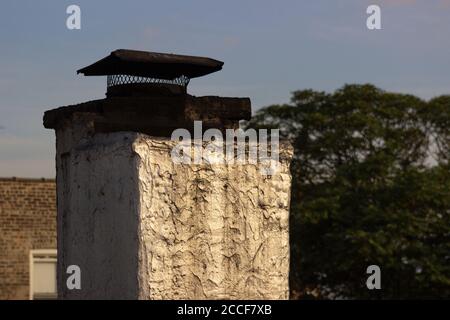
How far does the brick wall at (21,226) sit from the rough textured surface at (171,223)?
75.7ft

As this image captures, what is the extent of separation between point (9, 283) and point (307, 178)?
29.3ft

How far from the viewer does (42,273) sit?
29344mm

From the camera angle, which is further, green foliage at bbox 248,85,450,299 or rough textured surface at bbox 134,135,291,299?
green foliage at bbox 248,85,450,299

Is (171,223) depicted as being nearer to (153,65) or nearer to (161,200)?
(161,200)

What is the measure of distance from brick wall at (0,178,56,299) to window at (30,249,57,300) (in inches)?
8.5

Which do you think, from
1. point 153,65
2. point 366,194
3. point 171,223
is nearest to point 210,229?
point 171,223

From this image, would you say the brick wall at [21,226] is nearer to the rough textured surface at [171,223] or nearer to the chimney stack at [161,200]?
the chimney stack at [161,200]

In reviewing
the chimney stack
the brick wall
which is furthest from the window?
the chimney stack

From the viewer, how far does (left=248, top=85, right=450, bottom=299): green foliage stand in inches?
1082

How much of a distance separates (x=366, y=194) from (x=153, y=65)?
888 inches

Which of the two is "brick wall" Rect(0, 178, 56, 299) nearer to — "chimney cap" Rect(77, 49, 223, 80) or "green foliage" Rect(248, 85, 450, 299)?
"green foliage" Rect(248, 85, 450, 299)

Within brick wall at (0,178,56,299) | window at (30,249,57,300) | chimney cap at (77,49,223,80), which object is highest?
chimney cap at (77,49,223,80)
